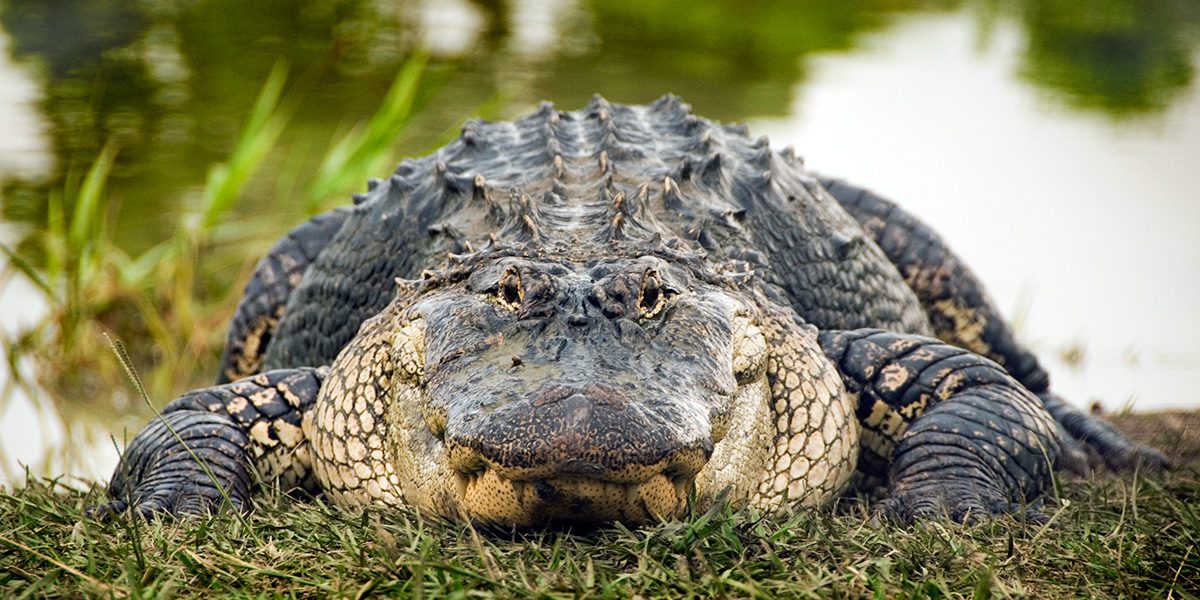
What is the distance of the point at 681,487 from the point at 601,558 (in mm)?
201

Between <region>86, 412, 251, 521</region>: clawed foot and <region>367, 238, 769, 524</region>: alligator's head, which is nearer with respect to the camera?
<region>367, 238, 769, 524</region>: alligator's head

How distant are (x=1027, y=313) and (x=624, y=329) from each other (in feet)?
17.3

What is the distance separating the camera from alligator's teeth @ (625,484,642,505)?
2320 millimetres

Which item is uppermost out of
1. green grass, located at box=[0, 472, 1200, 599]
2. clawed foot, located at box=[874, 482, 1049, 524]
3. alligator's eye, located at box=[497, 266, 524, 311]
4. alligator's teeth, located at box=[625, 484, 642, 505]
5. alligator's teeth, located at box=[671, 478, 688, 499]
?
alligator's eye, located at box=[497, 266, 524, 311]

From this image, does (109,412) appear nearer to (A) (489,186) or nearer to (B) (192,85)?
(A) (489,186)

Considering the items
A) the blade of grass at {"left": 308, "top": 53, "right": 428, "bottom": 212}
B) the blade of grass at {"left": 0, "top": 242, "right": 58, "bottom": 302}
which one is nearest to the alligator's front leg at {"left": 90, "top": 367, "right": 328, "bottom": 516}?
the blade of grass at {"left": 0, "top": 242, "right": 58, "bottom": 302}

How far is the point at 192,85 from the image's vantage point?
32.8 ft

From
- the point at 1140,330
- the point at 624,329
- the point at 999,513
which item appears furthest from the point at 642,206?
the point at 1140,330

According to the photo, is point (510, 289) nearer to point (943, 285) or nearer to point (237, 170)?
point (943, 285)

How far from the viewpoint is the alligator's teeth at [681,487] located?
7.91 ft

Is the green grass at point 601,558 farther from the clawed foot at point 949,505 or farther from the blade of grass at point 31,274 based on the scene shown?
the blade of grass at point 31,274

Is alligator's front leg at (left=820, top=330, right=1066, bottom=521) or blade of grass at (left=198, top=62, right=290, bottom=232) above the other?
alligator's front leg at (left=820, top=330, right=1066, bottom=521)

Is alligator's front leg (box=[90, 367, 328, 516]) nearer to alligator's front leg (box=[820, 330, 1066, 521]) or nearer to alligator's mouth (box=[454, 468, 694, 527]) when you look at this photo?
alligator's mouth (box=[454, 468, 694, 527])

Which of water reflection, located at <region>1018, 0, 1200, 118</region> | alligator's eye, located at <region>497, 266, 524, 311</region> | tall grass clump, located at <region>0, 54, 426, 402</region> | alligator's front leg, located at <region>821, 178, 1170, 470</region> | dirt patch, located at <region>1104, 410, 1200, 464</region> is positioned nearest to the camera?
alligator's eye, located at <region>497, 266, 524, 311</region>
